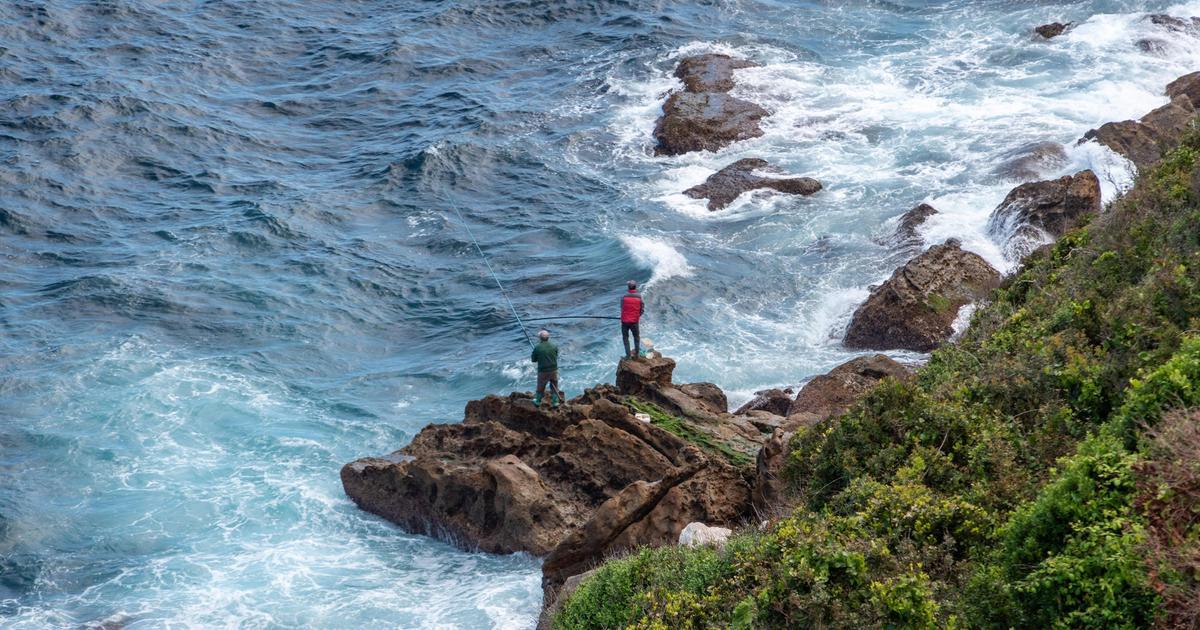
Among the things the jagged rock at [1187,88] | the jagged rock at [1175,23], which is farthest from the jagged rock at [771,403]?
the jagged rock at [1175,23]

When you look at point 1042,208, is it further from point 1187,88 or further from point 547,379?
point 547,379

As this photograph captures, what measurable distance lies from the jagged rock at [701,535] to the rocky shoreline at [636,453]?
3 cm

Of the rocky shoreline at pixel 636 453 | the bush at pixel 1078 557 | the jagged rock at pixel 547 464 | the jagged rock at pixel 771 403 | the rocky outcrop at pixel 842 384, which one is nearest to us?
the bush at pixel 1078 557

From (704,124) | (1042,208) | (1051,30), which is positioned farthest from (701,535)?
(1051,30)

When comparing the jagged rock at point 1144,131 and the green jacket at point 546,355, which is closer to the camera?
the green jacket at point 546,355

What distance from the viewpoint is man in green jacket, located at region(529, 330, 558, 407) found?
724 inches

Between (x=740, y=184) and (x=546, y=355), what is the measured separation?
13.7 metres

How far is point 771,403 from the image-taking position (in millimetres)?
19953

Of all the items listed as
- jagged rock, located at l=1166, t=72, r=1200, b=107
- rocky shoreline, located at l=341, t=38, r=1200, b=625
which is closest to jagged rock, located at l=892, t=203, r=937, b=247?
rocky shoreline, located at l=341, t=38, r=1200, b=625

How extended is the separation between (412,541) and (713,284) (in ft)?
36.5

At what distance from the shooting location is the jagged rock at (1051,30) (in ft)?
127

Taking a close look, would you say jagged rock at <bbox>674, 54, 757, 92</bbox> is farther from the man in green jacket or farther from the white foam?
the man in green jacket

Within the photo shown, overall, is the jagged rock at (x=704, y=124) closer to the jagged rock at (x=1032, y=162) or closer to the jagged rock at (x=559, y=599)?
the jagged rock at (x=1032, y=162)

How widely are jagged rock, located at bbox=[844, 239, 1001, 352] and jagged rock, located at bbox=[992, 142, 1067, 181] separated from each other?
6.30 meters
